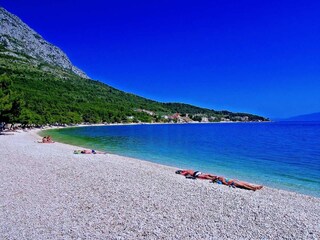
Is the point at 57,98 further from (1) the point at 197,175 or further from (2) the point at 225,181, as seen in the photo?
(2) the point at 225,181

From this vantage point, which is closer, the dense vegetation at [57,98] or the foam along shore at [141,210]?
the foam along shore at [141,210]

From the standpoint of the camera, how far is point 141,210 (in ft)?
34.4

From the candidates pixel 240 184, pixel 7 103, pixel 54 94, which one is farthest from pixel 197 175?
pixel 54 94

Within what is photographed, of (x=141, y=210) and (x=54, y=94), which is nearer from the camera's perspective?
(x=141, y=210)

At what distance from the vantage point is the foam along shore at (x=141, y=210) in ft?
28.0

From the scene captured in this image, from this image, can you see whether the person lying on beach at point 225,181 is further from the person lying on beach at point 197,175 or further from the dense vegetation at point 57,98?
the dense vegetation at point 57,98

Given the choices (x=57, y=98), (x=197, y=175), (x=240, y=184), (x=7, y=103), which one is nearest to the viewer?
(x=240, y=184)

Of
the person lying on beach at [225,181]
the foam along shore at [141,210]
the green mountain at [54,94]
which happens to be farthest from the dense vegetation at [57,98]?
the foam along shore at [141,210]

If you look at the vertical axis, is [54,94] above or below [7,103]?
above

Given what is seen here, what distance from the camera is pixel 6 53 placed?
174m

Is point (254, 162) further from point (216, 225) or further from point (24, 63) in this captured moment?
point (24, 63)

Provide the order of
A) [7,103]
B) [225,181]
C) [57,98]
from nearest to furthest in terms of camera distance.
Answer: [225,181]
[7,103]
[57,98]

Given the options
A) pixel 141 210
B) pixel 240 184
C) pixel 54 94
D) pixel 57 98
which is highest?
pixel 54 94

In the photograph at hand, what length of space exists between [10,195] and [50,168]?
6673 mm
